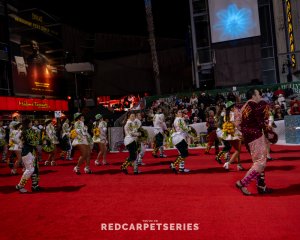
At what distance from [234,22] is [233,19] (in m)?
0.24

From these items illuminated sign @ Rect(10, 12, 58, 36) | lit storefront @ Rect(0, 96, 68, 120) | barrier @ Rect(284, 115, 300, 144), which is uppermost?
illuminated sign @ Rect(10, 12, 58, 36)

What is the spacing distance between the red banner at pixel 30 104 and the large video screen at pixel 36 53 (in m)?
0.89

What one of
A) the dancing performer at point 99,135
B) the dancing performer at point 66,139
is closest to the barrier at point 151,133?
the dancing performer at point 66,139

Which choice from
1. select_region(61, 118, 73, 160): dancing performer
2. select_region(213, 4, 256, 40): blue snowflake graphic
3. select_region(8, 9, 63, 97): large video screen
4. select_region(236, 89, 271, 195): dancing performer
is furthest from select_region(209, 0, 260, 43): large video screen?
select_region(236, 89, 271, 195): dancing performer

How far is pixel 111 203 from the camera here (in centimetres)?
711

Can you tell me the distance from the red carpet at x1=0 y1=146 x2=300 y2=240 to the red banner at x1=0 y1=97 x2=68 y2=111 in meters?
19.2

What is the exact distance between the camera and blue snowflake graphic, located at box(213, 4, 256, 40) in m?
28.2

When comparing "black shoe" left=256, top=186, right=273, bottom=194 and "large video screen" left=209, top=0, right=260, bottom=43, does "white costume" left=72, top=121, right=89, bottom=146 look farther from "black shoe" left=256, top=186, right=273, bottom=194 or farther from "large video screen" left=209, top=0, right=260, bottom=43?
"large video screen" left=209, top=0, right=260, bottom=43

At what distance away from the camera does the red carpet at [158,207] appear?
5.12 metres

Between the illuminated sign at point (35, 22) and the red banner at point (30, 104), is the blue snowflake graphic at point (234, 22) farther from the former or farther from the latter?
the illuminated sign at point (35, 22)

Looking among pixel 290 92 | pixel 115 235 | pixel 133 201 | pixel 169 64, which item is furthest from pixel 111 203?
pixel 169 64

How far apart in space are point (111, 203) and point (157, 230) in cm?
207

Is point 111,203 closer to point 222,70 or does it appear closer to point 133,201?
point 133,201

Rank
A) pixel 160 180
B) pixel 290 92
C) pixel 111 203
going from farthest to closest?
1. pixel 290 92
2. pixel 160 180
3. pixel 111 203
